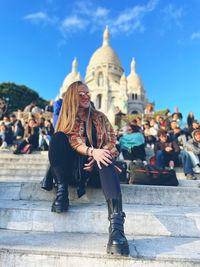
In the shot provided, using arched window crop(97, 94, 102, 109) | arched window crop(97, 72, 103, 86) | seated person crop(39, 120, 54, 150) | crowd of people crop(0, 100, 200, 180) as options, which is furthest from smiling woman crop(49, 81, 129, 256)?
arched window crop(97, 72, 103, 86)

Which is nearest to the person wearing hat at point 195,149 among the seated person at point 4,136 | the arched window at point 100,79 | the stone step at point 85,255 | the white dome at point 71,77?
the stone step at point 85,255

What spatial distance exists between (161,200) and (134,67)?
62405 mm

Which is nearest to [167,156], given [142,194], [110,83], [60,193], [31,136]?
[142,194]

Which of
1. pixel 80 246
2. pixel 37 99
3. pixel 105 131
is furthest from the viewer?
pixel 37 99

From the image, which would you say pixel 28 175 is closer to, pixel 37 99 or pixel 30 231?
pixel 30 231

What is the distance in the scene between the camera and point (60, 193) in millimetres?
1770

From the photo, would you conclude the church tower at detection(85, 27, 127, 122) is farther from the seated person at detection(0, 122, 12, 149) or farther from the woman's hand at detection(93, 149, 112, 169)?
the woman's hand at detection(93, 149, 112, 169)

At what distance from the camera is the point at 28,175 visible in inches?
147

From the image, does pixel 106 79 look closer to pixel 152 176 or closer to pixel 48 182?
pixel 152 176

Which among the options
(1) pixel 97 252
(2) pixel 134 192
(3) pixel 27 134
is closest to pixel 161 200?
(2) pixel 134 192

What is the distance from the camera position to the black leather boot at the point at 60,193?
5.56 feet

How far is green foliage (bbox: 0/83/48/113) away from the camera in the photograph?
37.5 m

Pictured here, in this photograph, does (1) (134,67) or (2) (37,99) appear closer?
(2) (37,99)

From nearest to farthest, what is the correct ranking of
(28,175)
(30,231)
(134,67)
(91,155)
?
(30,231), (91,155), (28,175), (134,67)
